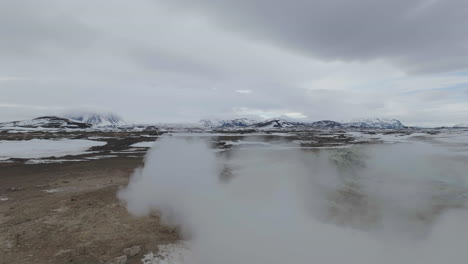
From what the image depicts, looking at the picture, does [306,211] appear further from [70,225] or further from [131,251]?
[70,225]

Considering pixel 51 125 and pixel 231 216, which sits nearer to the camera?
pixel 231 216

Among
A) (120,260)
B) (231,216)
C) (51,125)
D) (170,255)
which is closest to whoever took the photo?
(120,260)

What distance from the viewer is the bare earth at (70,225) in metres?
6.07

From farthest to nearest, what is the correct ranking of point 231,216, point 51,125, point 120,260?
point 51,125 → point 231,216 → point 120,260

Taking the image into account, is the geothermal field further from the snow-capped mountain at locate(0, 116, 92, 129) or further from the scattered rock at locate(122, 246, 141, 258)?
the snow-capped mountain at locate(0, 116, 92, 129)

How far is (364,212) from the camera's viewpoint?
8.79 m

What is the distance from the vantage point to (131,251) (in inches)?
240

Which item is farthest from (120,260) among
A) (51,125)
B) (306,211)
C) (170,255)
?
(51,125)

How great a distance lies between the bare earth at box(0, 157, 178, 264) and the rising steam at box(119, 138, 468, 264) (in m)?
0.77

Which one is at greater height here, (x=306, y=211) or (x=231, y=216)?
(x=231, y=216)

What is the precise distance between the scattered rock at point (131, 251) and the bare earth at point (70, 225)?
109 millimetres

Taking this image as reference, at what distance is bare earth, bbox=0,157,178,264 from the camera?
607 cm

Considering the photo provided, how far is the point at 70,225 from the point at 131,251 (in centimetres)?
273

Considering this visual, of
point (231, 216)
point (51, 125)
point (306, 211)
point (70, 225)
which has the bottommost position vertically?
point (51, 125)
